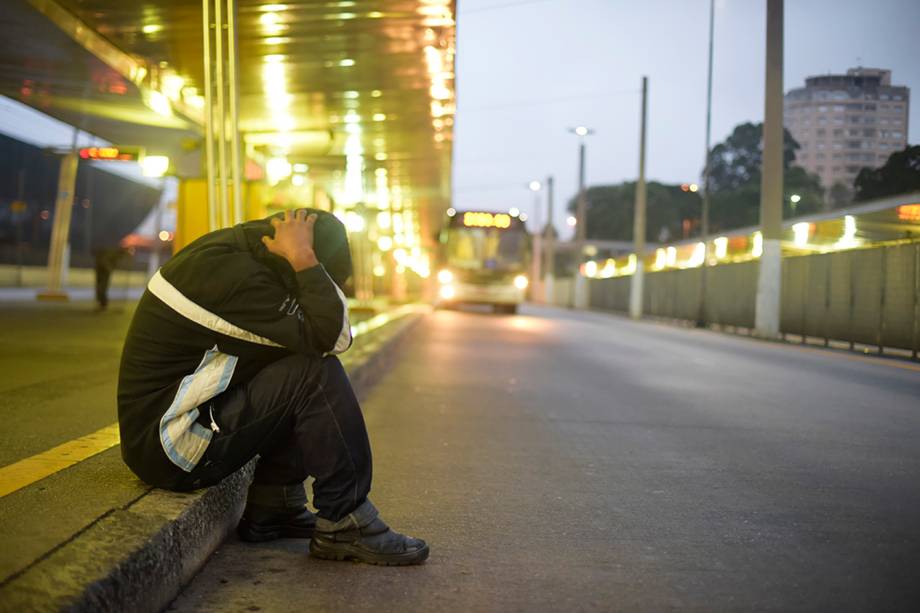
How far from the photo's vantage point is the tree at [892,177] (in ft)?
48.9

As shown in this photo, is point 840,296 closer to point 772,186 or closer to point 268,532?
point 772,186

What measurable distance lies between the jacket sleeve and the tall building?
46.9ft

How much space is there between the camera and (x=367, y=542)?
3564 mm

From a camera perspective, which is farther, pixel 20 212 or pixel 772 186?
pixel 20 212

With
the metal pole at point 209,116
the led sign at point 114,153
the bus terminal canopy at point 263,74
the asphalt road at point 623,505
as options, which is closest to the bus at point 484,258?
the bus terminal canopy at point 263,74

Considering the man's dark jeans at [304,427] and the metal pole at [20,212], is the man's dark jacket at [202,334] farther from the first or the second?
the metal pole at [20,212]

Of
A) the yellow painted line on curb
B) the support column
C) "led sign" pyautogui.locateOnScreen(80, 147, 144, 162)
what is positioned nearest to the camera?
the yellow painted line on curb

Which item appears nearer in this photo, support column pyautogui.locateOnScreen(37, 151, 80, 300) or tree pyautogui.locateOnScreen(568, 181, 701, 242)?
support column pyautogui.locateOnScreen(37, 151, 80, 300)

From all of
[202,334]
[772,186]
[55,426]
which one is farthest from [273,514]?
[772,186]

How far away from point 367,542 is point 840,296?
16.5m

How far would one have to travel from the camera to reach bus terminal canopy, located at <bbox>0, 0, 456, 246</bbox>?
10953 mm

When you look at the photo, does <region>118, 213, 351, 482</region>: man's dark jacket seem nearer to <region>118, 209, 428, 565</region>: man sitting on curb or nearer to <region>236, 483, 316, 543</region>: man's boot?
<region>118, 209, 428, 565</region>: man sitting on curb

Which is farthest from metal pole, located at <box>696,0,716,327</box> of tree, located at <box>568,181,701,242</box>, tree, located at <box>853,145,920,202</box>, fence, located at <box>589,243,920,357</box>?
tree, located at <box>568,181,701,242</box>

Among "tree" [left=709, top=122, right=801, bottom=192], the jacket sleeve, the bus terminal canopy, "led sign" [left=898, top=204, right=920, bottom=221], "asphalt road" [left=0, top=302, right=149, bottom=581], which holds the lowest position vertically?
"asphalt road" [left=0, top=302, right=149, bottom=581]
